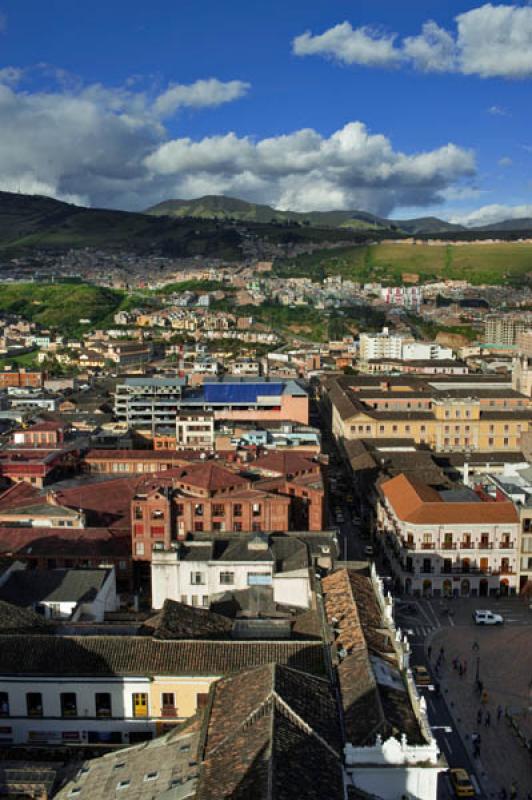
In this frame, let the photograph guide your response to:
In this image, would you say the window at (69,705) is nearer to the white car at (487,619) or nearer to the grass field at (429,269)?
the white car at (487,619)

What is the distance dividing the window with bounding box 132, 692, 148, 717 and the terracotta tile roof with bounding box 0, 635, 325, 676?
689mm

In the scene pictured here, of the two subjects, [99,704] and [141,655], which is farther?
[141,655]

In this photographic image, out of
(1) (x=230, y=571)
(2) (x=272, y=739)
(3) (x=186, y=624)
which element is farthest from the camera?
(1) (x=230, y=571)

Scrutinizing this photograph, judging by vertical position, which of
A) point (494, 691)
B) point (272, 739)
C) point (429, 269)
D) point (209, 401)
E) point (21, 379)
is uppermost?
point (429, 269)

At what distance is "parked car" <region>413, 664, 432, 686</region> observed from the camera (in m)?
26.9

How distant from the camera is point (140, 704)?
2025 cm

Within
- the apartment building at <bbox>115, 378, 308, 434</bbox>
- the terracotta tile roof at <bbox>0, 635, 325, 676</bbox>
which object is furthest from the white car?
the apartment building at <bbox>115, 378, 308, 434</bbox>

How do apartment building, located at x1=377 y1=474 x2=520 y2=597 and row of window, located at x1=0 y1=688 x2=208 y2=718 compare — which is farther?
apartment building, located at x1=377 y1=474 x2=520 y2=597

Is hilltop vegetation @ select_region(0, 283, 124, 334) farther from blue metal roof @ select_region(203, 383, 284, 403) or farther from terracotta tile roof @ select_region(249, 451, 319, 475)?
terracotta tile roof @ select_region(249, 451, 319, 475)

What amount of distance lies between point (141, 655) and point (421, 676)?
→ 1162 centimetres

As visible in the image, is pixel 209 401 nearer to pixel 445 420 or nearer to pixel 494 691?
pixel 445 420

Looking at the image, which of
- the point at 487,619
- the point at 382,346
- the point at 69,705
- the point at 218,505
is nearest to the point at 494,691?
the point at 487,619

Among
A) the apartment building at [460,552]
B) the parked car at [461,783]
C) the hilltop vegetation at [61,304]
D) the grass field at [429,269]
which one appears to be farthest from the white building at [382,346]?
the parked car at [461,783]

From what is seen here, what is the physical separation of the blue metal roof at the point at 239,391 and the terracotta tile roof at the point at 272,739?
149ft
